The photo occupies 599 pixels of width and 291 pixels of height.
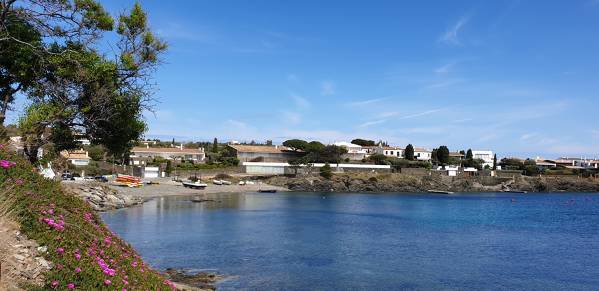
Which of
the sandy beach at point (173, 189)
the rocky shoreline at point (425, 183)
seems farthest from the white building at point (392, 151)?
the sandy beach at point (173, 189)

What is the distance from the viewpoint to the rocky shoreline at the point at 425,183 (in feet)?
409

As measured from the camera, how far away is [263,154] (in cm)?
14338

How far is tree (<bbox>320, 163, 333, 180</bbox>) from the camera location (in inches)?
5000

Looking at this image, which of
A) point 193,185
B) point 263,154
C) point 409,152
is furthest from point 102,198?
point 409,152

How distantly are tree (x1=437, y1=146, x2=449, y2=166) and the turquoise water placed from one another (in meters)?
106

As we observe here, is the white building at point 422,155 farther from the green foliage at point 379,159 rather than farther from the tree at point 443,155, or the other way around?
the green foliage at point 379,159

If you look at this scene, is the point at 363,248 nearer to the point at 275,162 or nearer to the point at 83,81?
the point at 83,81

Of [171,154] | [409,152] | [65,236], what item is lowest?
[65,236]

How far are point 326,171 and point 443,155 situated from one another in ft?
196

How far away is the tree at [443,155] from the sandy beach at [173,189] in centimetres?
7567

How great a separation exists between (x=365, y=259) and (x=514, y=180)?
132690 mm

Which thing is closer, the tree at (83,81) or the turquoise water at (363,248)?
the tree at (83,81)

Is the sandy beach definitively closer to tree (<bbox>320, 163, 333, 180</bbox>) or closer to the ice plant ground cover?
tree (<bbox>320, 163, 333, 180</bbox>)

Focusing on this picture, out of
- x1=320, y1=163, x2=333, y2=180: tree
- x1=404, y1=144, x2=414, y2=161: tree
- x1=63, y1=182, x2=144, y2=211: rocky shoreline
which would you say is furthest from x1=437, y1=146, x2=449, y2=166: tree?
x1=63, y1=182, x2=144, y2=211: rocky shoreline
